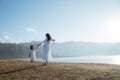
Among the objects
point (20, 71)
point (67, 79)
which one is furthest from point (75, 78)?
point (20, 71)

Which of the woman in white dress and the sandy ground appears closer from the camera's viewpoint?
the sandy ground

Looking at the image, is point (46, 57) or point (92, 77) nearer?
point (92, 77)

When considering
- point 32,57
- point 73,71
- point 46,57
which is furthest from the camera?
point 32,57

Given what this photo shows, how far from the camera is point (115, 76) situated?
656 inches

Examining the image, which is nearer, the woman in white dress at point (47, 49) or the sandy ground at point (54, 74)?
the sandy ground at point (54, 74)

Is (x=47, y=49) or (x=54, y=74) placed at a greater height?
(x=47, y=49)

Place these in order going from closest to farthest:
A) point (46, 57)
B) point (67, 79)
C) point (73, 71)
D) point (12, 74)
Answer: point (67, 79), point (12, 74), point (73, 71), point (46, 57)

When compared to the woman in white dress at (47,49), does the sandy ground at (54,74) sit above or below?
below

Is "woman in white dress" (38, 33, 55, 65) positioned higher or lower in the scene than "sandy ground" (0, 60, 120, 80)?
higher

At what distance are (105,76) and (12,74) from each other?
251 inches

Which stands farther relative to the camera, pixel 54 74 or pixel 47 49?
pixel 47 49

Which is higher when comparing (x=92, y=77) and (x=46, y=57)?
(x=46, y=57)

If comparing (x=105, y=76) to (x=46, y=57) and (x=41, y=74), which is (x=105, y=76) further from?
(x=46, y=57)

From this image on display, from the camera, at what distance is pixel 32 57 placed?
97.9ft
